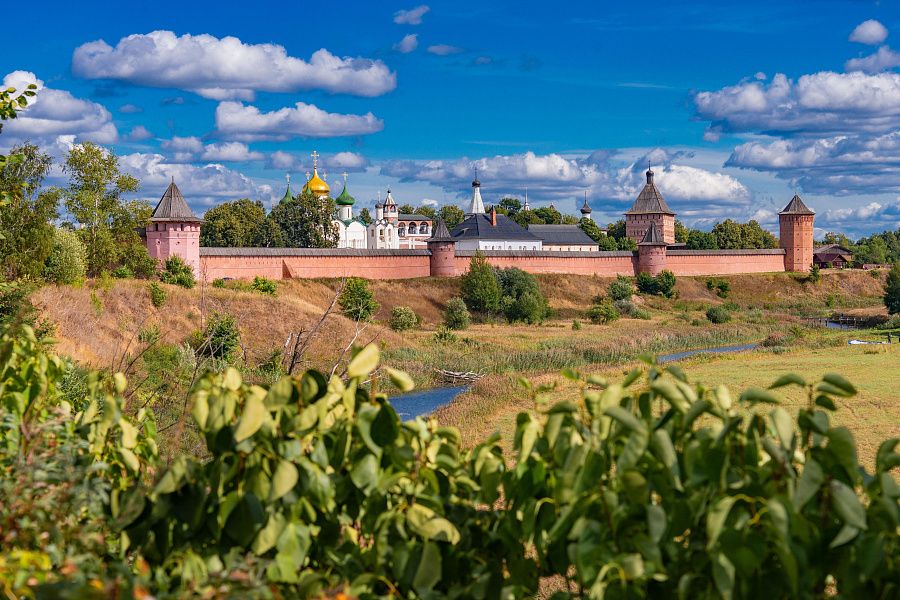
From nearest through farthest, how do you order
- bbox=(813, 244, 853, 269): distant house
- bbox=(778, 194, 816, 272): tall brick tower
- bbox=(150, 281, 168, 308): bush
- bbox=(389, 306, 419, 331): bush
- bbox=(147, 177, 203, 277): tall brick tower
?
bbox=(150, 281, 168, 308): bush < bbox=(389, 306, 419, 331): bush < bbox=(147, 177, 203, 277): tall brick tower < bbox=(778, 194, 816, 272): tall brick tower < bbox=(813, 244, 853, 269): distant house

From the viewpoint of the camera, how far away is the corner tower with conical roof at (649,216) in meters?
69.5

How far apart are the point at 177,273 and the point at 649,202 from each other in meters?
44.7

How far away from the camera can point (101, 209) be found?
34531 millimetres

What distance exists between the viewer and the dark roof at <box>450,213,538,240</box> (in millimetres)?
63531

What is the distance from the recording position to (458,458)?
2.68 metres

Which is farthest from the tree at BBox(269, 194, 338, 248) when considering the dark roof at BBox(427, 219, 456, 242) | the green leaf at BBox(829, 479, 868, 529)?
the green leaf at BBox(829, 479, 868, 529)

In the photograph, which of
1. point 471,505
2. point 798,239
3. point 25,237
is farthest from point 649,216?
point 471,505

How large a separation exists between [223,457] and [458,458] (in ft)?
2.25

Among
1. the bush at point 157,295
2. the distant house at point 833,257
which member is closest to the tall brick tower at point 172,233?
the bush at point 157,295

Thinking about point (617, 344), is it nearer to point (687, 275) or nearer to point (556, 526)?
point (687, 275)

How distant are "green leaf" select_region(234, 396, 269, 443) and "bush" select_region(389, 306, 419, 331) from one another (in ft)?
107

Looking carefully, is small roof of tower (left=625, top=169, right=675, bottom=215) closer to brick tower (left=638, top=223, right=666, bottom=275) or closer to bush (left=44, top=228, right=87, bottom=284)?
brick tower (left=638, top=223, right=666, bottom=275)

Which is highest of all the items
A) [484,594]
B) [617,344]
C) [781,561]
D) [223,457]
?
[223,457]

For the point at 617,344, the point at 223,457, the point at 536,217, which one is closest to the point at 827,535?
the point at 223,457
